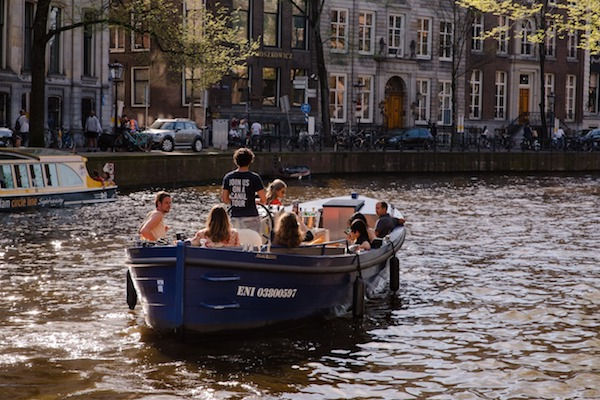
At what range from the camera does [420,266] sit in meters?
20.7

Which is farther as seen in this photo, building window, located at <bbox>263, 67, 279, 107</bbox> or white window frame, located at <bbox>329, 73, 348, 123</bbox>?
white window frame, located at <bbox>329, 73, 348, 123</bbox>

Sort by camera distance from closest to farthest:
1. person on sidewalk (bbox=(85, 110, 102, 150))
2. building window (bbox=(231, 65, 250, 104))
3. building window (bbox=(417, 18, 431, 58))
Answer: person on sidewalk (bbox=(85, 110, 102, 150)), building window (bbox=(231, 65, 250, 104)), building window (bbox=(417, 18, 431, 58))

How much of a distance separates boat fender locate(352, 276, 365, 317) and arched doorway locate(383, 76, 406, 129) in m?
53.8

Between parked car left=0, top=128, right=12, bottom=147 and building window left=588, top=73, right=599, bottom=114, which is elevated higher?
building window left=588, top=73, right=599, bottom=114

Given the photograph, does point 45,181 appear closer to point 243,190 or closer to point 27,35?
point 27,35

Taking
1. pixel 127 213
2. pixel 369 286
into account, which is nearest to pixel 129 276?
pixel 369 286

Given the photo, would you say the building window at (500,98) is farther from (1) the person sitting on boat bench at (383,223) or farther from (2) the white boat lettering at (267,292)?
(2) the white boat lettering at (267,292)

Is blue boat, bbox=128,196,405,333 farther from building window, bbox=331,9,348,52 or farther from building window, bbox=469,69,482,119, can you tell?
building window, bbox=469,69,482,119

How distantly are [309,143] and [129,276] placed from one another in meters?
36.9

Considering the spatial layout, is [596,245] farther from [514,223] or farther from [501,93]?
[501,93]

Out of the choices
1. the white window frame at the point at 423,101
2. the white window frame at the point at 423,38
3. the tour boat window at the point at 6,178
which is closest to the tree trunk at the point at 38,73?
the tour boat window at the point at 6,178

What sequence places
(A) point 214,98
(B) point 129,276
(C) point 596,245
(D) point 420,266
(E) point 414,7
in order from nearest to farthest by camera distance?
(B) point 129,276 < (D) point 420,266 < (C) point 596,245 < (A) point 214,98 < (E) point 414,7

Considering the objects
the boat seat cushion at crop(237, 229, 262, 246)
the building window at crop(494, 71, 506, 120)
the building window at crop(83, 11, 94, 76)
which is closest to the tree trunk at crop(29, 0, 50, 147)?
the building window at crop(83, 11, 94, 76)

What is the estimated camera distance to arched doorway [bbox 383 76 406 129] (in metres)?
68.8
